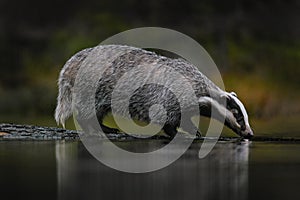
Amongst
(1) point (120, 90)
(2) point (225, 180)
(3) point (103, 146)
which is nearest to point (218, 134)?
(1) point (120, 90)

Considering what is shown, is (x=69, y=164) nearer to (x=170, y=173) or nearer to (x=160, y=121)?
(x=170, y=173)

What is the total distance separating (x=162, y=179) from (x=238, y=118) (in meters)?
3.46

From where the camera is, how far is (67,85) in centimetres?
974

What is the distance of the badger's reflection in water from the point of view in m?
5.11

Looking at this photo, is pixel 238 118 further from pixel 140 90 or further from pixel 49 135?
pixel 49 135

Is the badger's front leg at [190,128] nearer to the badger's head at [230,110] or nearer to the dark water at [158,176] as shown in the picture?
the badger's head at [230,110]

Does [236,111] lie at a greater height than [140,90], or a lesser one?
lesser

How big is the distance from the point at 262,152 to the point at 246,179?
1923 millimetres

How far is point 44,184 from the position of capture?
220 inches

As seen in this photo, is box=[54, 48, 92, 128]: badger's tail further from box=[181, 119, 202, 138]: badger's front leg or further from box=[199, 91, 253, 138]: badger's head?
box=[199, 91, 253, 138]: badger's head

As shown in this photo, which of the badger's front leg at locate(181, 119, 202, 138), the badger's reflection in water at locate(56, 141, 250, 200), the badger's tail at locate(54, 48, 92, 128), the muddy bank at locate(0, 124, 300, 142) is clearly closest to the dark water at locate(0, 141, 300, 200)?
the badger's reflection in water at locate(56, 141, 250, 200)

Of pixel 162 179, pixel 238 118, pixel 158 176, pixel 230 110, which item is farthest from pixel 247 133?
pixel 162 179

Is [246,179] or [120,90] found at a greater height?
[120,90]

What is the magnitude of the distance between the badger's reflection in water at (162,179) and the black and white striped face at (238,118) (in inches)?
62.7
